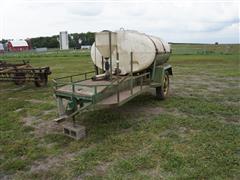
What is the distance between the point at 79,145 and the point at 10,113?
12.0 ft

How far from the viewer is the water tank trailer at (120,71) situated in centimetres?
636

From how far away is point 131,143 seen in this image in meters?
5.56

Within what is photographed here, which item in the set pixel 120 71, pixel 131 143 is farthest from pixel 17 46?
pixel 131 143

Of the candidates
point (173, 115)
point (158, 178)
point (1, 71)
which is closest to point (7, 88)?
point (1, 71)

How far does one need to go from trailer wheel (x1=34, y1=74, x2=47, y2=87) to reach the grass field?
3.86m

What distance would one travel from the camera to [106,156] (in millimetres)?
5000

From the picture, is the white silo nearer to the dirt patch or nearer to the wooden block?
the dirt patch

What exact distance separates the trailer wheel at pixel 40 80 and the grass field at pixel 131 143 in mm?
3859

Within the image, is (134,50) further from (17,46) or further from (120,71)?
(17,46)

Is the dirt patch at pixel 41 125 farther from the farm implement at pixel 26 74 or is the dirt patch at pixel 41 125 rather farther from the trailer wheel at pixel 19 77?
the trailer wheel at pixel 19 77

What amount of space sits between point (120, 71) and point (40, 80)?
5934 millimetres

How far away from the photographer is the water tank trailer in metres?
6.36

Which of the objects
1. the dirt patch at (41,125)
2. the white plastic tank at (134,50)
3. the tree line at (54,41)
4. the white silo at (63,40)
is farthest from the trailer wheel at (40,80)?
the tree line at (54,41)

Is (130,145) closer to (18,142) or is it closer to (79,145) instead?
(79,145)
